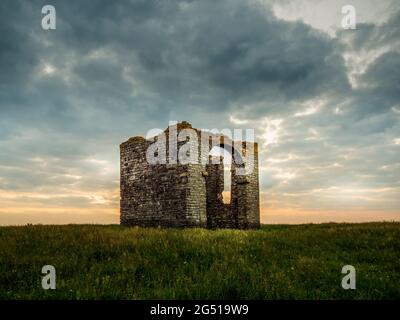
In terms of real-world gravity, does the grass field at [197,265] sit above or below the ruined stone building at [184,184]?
below

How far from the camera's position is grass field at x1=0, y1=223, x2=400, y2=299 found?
23.5 ft

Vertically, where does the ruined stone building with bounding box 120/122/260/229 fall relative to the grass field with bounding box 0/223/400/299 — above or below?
above

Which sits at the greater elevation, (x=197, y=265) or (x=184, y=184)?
(x=184, y=184)

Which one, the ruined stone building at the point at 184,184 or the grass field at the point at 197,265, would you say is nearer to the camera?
the grass field at the point at 197,265

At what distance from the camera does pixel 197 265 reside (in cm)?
930

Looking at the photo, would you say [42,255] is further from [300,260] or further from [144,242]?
[300,260]

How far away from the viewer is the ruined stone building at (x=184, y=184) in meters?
19.5

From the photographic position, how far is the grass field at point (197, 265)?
7.18 metres

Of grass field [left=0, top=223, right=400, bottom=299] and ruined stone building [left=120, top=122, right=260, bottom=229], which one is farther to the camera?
ruined stone building [left=120, top=122, right=260, bottom=229]

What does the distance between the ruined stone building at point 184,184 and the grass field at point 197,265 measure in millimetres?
5871

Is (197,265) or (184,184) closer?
(197,265)

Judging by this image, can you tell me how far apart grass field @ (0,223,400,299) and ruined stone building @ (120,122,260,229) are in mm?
5871

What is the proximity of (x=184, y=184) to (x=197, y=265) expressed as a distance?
1018cm
